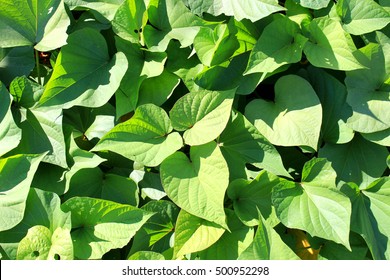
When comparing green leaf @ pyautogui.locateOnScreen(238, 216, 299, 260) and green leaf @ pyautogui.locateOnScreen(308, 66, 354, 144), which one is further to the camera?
green leaf @ pyautogui.locateOnScreen(308, 66, 354, 144)

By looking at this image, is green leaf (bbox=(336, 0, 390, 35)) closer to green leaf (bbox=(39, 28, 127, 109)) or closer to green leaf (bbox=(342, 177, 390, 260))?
green leaf (bbox=(342, 177, 390, 260))

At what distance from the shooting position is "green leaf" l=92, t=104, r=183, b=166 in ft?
3.41

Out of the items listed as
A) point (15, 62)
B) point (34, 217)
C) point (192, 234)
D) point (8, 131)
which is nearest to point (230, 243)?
point (192, 234)

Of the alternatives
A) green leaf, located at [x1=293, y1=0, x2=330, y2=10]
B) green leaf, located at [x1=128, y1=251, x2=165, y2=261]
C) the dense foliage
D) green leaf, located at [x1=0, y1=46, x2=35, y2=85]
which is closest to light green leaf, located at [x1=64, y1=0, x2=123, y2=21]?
the dense foliage

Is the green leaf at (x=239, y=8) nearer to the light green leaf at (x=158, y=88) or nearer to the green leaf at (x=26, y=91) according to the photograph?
the light green leaf at (x=158, y=88)

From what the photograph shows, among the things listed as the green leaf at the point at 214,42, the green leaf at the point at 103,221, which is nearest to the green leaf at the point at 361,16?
the green leaf at the point at 214,42

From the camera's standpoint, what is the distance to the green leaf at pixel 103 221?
3.49 feet

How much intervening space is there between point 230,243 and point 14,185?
45cm

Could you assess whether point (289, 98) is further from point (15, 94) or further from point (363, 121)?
point (15, 94)

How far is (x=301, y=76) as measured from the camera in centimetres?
116

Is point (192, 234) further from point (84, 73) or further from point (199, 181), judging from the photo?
point (84, 73)

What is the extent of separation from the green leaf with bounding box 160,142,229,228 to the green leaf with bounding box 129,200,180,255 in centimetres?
9

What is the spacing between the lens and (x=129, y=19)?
1117 mm

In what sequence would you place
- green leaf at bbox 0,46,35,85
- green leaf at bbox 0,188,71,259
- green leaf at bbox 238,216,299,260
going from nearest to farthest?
green leaf at bbox 238,216,299,260, green leaf at bbox 0,188,71,259, green leaf at bbox 0,46,35,85
